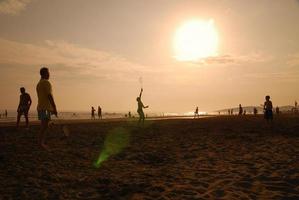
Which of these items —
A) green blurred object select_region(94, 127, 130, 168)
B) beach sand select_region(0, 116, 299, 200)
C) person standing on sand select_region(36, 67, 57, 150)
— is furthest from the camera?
green blurred object select_region(94, 127, 130, 168)

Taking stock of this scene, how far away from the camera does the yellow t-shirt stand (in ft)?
32.7

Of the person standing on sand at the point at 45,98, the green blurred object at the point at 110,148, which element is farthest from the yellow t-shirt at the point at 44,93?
the green blurred object at the point at 110,148

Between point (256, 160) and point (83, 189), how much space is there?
18.1 ft

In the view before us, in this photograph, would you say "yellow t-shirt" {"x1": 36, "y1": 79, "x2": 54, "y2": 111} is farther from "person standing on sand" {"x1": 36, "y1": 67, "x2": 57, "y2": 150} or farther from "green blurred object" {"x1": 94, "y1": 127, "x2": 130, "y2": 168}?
"green blurred object" {"x1": 94, "y1": 127, "x2": 130, "y2": 168}

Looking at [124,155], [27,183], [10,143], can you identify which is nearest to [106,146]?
[124,155]

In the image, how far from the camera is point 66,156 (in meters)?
10.5

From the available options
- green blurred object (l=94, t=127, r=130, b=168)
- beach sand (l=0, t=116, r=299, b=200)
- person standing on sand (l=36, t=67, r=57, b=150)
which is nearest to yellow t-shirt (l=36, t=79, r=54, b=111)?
person standing on sand (l=36, t=67, r=57, b=150)

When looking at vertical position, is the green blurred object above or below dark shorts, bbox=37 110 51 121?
below

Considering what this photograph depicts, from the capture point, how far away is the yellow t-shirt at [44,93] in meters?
9.96

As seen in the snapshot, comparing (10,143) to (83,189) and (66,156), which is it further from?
(83,189)

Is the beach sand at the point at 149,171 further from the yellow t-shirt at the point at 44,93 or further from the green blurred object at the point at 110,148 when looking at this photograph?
the yellow t-shirt at the point at 44,93

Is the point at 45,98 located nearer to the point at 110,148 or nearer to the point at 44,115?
the point at 44,115

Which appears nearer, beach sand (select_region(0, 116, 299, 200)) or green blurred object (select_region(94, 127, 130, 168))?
beach sand (select_region(0, 116, 299, 200))

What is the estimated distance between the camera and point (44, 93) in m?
10.0
